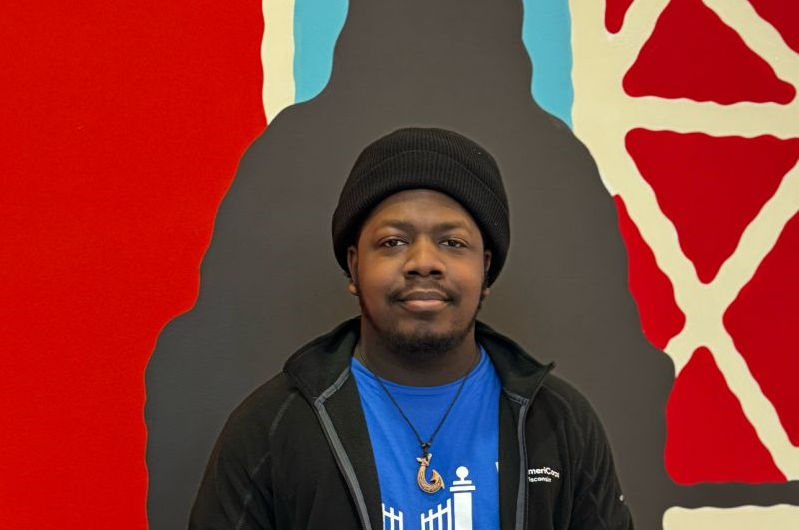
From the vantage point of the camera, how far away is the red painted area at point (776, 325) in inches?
69.4

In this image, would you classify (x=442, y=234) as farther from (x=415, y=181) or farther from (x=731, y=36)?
(x=731, y=36)

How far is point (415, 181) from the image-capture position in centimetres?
127

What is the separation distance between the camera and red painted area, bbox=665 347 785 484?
1.74 m

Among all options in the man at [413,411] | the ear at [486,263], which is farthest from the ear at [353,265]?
the ear at [486,263]

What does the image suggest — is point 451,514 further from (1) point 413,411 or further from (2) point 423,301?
(2) point 423,301

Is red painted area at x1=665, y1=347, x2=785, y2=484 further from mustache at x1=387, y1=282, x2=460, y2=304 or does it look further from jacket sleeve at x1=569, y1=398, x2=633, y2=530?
mustache at x1=387, y1=282, x2=460, y2=304

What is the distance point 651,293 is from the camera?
1.73 m

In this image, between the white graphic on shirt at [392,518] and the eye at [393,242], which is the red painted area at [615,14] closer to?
the eye at [393,242]

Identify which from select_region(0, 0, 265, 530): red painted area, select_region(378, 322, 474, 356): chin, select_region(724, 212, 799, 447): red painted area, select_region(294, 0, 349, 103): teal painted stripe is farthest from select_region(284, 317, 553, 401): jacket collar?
select_region(724, 212, 799, 447): red painted area

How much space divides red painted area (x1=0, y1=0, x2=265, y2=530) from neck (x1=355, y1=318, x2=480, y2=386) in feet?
1.49

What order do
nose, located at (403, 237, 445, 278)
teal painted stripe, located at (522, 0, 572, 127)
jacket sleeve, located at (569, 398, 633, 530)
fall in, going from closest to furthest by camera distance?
nose, located at (403, 237, 445, 278) → jacket sleeve, located at (569, 398, 633, 530) → teal painted stripe, located at (522, 0, 572, 127)

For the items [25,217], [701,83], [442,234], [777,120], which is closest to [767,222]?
[777,120]

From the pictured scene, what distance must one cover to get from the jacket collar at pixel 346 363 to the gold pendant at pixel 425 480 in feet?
0.58

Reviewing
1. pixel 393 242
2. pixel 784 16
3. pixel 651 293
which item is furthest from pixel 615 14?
pixel 393 242
